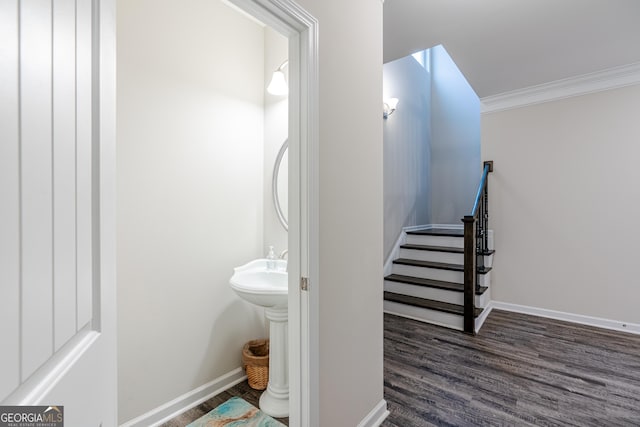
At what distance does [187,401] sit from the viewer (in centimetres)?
180

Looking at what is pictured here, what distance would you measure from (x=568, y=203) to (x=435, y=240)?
1.46m

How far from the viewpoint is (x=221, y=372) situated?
2.00 meters

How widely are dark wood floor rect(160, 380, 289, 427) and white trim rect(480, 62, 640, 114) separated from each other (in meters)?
3.81

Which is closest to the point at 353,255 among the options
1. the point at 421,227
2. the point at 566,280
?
the point at 566,280

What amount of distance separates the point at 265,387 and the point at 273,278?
0.74 m

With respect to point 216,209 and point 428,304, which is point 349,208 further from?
point 428,304

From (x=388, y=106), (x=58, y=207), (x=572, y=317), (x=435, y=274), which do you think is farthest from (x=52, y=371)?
(x=572, y=317)

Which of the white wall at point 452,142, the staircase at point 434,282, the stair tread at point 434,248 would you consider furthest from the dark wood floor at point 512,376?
the white wall at point 452,142

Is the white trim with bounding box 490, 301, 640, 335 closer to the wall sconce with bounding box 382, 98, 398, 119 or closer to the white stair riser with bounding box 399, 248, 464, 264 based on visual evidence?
the white stair riser with bounding box 399, 248, 464, 264

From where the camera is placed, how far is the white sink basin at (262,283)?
1.64m

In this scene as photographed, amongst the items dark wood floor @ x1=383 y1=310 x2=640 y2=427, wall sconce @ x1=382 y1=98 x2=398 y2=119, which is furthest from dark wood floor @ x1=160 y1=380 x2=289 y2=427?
wall sconce @ x1=382 y1=98 x2=398 y2=119

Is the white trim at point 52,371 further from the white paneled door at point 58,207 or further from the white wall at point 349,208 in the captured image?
the white wall at point 349,208

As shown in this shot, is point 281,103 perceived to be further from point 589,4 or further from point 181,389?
point 589,4

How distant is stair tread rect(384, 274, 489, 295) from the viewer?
316 cm
